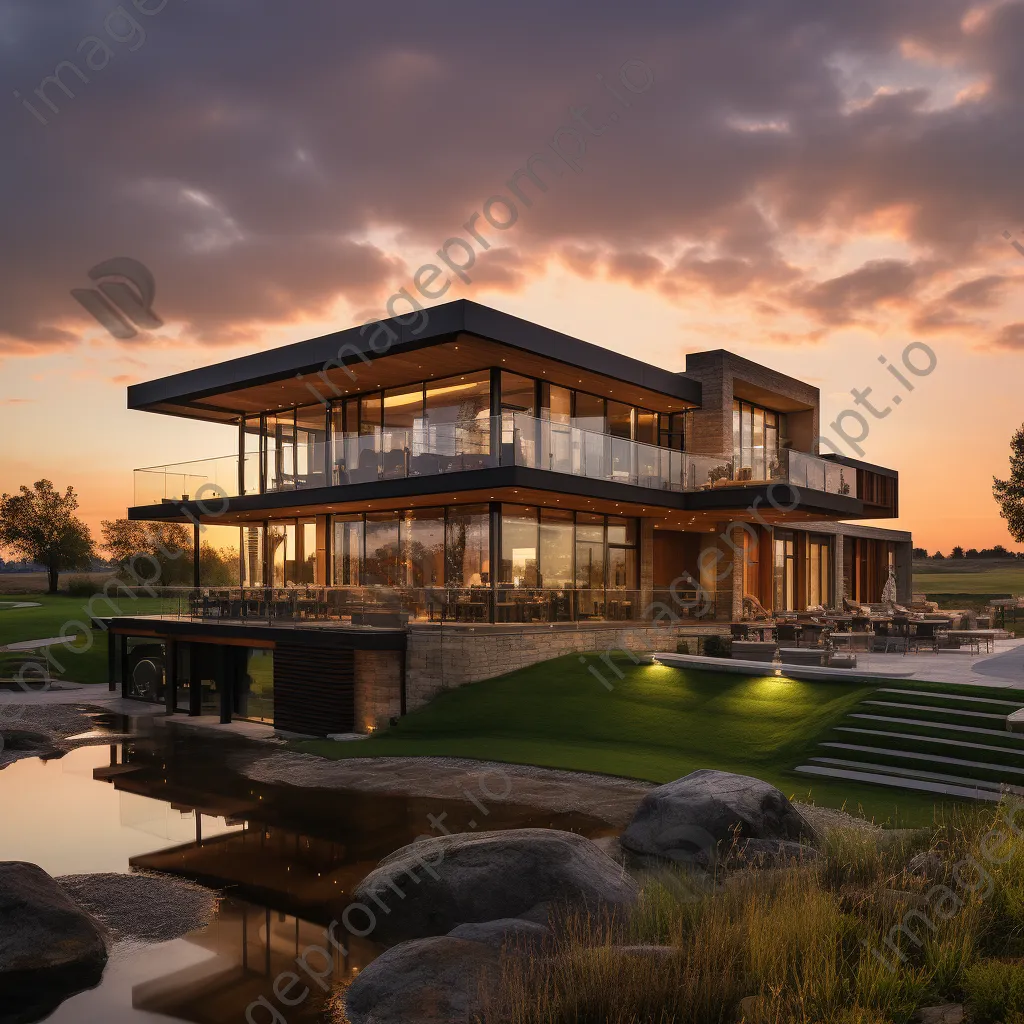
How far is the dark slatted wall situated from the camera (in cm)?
1945

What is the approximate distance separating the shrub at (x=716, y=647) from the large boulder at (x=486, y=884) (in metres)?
12.2

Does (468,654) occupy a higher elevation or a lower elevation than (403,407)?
lower

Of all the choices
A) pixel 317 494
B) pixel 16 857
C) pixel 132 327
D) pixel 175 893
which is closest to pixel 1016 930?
pixel 175 893

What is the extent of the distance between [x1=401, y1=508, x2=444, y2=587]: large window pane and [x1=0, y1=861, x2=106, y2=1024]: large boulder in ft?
52.6

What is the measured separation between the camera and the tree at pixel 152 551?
38406mm

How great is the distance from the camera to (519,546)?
2388cm

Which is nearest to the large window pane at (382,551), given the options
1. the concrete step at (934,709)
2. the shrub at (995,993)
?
the concrete step at (934,709)

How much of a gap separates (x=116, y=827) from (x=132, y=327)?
940 centimetres

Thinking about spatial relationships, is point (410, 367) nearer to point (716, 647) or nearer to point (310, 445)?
point (310, 445)

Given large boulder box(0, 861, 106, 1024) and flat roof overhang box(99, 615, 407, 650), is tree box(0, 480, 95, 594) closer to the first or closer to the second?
flat roof overhang box(99, 615, 407, 650)

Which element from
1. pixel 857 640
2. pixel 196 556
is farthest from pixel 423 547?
pixel 857 640

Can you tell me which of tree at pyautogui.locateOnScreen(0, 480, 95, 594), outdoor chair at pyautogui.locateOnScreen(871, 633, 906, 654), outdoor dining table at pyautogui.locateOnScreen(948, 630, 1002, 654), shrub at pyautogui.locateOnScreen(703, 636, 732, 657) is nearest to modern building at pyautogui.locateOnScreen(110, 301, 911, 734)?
shrub at pyautogui.locateOnScreen(703, 636, 732, 657)

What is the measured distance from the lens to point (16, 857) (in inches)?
440

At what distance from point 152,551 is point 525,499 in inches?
1868
